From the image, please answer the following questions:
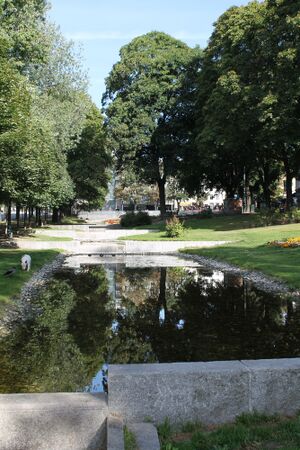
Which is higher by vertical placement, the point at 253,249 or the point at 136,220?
the point at 136,220

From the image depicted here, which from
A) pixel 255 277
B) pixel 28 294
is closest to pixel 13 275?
pixel 28 294

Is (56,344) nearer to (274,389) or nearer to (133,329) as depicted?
(133,329)

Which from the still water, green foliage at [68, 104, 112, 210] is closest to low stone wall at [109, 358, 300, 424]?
the still water

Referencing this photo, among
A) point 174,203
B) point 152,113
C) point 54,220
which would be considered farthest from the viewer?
point 174,203

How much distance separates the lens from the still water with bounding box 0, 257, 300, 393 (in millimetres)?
8023

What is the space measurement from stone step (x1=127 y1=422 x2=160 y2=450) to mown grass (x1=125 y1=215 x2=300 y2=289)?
416 inches

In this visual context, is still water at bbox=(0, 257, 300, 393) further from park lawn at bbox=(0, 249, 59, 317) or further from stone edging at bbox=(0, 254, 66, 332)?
park lawn at bbox=(0, 249, 59, 317)

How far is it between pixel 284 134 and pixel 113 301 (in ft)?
85.3

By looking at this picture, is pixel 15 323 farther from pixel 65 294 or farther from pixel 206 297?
pixel 206 297

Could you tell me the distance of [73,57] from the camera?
37.4 meters

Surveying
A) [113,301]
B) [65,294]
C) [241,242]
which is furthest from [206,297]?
[241,242]

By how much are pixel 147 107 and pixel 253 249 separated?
29.8m

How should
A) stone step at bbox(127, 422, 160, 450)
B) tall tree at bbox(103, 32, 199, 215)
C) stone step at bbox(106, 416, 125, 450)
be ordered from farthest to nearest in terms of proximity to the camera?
1. tall tree at bbox(103, 32, 199, 215)
2. stone step at bbox(127, 422, 160, 450)
3. stone step at bbox(106, 416, 125, 450)

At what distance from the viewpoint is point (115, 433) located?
4.56 metres
